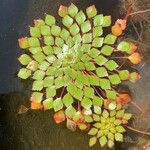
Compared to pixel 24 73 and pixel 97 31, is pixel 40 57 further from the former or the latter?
pixel 97 31

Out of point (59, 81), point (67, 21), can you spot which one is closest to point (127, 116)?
point (59, 81)

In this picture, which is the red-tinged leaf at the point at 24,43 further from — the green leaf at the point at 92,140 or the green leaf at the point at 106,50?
the green leaf at the point at 92,140

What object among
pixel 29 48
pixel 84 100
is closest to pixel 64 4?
pixel 29 48

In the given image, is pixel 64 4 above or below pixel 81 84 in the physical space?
above

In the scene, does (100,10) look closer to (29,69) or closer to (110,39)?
(110,39)

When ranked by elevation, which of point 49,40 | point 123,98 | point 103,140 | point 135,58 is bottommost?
point 103,140

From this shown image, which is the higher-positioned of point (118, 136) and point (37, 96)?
point (37, 96)

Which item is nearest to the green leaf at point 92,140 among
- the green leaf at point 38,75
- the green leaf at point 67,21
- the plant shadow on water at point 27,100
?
the plant shadow on water at point 27,100
